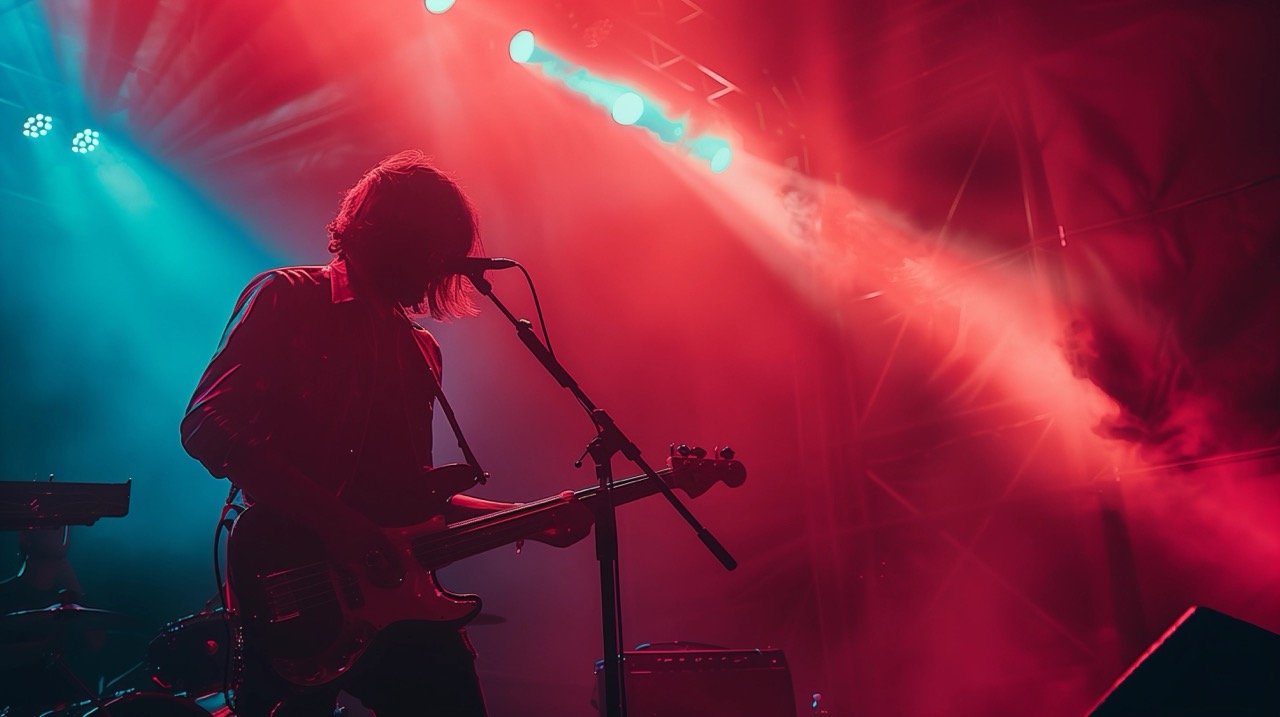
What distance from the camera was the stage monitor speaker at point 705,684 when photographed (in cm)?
390

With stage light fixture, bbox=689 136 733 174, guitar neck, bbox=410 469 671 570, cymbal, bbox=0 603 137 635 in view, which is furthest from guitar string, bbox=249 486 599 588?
stage light fixture, bbox=689 136 733 174

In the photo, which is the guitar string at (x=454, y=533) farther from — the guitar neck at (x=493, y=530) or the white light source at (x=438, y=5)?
the white light source at (x=438, y=5)

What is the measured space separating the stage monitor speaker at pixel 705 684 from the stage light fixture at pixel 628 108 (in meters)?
4.29

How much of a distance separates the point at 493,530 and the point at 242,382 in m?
0.81

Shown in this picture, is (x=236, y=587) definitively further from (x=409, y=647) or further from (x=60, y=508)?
(x=60, y=508)

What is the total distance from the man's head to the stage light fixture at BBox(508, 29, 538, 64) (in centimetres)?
385

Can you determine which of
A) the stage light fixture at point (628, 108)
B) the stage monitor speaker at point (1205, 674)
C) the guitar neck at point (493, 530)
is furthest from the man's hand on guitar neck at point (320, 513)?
the stage light fixture at point (628, 108)

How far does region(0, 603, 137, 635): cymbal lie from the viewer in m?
4.42

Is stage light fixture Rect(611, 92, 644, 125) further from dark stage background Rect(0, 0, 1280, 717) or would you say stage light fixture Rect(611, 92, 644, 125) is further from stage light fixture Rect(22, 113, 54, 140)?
stage light fixture Rect(22, 113, 54, 140)

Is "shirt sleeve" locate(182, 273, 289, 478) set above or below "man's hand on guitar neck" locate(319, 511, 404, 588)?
above

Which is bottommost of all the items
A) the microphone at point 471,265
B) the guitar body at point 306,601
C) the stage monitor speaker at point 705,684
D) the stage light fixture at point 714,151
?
the stage monitor speaker at point 705,684

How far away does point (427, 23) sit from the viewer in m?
6.15

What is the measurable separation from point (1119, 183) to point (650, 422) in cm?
386

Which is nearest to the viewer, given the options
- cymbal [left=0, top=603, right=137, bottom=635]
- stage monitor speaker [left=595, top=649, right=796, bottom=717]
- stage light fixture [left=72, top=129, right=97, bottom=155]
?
stage monitor speaker [left=595, top=649, right=796, bottom=717]
